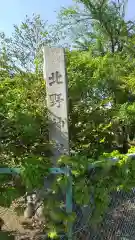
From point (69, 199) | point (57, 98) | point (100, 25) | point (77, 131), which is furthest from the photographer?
point (100, 25)

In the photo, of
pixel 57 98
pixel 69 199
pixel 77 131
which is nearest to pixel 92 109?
pixel 77 131

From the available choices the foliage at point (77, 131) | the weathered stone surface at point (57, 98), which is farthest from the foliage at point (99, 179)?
the weathered stone surface at point (57, 98)

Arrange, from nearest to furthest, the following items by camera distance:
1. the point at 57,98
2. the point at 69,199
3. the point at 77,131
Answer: the point at 69,199, the point at 57,98, the point at 77,131

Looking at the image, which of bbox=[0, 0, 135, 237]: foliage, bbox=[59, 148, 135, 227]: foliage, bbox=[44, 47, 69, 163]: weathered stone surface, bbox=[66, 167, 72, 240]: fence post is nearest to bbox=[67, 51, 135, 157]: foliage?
bbox=[0, 0, 135, 237]: foliage

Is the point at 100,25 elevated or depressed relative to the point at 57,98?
elevated

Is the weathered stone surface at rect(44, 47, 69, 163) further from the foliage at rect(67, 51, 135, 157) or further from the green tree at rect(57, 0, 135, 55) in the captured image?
the green tree at rect(57, 0, 135, 55)

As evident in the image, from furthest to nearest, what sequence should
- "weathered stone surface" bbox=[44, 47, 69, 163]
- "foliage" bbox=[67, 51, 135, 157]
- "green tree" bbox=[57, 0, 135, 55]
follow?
"green tree" bbox=[57, 0, 135, 55], "foliage" bbox=[67, 51, 135, 157], "weathered stone surface" bbox=[44, 47, 69, 163]

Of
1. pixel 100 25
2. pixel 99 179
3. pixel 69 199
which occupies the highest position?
pixel 100 25

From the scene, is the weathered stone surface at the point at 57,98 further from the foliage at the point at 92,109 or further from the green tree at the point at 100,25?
the green tree at the point at 100,25

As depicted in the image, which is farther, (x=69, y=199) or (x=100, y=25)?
(x=100, y=25)

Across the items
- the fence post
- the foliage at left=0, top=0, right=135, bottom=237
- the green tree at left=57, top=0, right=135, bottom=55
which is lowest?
the fence post

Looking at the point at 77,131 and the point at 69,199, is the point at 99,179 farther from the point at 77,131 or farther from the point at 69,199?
the point at 77,131

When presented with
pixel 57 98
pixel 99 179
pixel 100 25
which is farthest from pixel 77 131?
pixel 100 25

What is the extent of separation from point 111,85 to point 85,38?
7.82 metres
